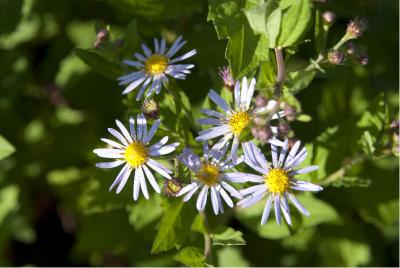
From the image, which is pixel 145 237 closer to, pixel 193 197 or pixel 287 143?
pixel 193 197

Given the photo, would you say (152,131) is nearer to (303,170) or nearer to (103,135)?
(303,170)

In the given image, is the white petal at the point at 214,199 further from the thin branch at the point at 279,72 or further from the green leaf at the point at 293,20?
the green leaf at the point at 293,20

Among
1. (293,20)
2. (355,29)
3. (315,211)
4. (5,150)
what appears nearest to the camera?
(293,20)

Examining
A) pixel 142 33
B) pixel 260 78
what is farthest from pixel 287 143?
pixel 142 33

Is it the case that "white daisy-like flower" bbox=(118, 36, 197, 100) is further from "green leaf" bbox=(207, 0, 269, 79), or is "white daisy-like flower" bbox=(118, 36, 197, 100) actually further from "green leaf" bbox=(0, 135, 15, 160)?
"green leaf" bbox=(0, 135, 15, 160)

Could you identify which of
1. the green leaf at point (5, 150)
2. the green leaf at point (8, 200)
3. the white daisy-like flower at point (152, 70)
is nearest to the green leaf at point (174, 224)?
the white daisy-like flower at point (152, 70)

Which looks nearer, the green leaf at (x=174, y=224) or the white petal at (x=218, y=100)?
the white petal at (x=218, y=100)

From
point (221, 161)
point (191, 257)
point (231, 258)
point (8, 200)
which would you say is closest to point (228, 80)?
point (221, 161)
